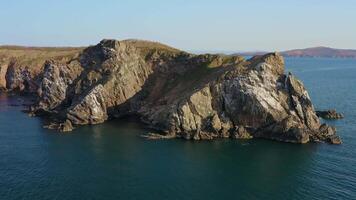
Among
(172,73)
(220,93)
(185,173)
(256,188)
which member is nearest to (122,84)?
(172,73)

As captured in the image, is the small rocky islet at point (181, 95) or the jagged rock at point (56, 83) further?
the jagged rock at point (56, 83)

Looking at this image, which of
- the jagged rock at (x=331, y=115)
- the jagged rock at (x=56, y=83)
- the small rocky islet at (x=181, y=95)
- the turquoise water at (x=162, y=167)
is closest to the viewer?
the turquoise water at (x=162, y=167)

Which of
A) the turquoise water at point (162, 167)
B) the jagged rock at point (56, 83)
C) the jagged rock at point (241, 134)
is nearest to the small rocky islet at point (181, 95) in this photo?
the jagged rock at point (56, 83)

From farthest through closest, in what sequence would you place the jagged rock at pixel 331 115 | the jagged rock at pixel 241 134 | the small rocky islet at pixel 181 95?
the jagged rock at pixel 331 115 < the small rocky islet at pixel 181 95 < the jagged rock at pixel 241 134

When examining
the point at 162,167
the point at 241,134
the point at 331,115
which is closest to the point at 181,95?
the point at 241,134

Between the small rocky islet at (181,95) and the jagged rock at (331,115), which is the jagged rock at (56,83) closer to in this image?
the small rocky islet at (181,95)

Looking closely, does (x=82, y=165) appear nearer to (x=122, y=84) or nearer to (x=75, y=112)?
(x=75, y=112)

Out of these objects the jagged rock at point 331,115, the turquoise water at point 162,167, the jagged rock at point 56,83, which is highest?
the jagged rock at point 56,83

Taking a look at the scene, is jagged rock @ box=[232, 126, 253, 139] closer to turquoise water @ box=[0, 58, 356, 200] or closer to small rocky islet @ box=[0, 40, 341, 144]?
small rocky islet @ box=[0, 40, 341, 144]
